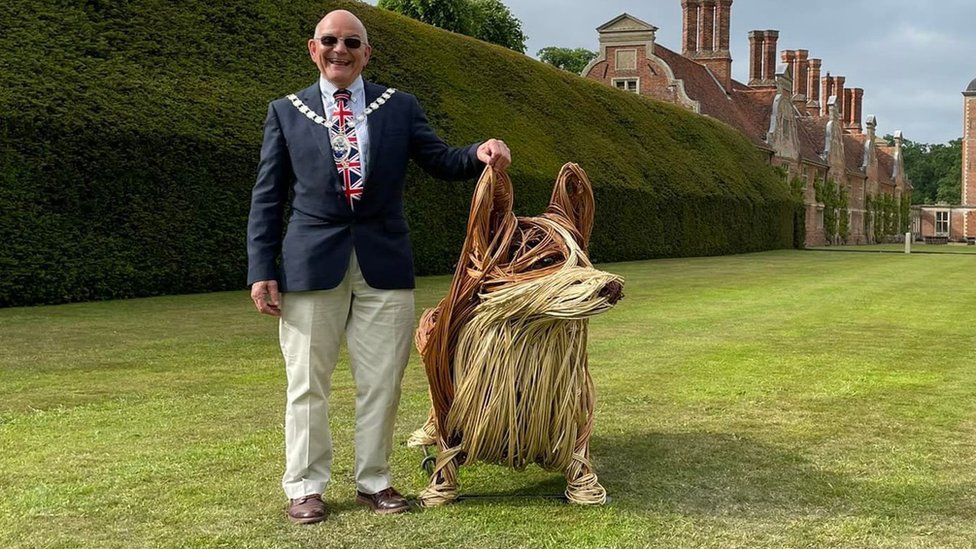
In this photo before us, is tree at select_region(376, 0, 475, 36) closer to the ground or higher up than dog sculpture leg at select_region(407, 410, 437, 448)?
higher up

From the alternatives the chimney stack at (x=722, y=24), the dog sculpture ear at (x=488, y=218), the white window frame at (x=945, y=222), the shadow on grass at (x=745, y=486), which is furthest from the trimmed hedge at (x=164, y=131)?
the white window frame at (x=945, y=222)

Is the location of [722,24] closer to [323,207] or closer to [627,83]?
[627,83]

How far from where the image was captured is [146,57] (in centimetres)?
1445

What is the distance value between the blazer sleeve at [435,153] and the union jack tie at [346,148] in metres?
0.29

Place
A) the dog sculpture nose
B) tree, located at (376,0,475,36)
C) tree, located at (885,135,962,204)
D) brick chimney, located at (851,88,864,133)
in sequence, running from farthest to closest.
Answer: tree, located at (885,135,962,204)
brick chimney, located at (851,88,864,133)
tree, located at (376,0,475,36)
the dog sculpture nose

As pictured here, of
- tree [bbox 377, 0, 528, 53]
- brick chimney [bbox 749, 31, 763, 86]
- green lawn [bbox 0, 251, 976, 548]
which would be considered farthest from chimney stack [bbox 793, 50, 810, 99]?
green lawn [bbox 0, 251, 976, 548]

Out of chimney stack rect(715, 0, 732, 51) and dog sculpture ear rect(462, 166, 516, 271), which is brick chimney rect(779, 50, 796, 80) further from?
dog sculpture ear rect(462, 166, 516, 271)

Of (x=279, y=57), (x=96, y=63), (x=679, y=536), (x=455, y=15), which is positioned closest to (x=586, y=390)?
(x=679, y=536)

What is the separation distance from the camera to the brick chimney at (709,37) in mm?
50625

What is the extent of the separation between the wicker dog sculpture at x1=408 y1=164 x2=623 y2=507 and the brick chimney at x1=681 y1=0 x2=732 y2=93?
4998cm

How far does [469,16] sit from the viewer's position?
1736 inches

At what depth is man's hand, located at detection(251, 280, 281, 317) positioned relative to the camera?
369 cm

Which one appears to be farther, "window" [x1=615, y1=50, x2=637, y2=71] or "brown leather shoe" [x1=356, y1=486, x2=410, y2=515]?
"window" [x1=615, y1=50, x2=637, y2=71]

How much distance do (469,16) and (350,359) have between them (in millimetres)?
42266
